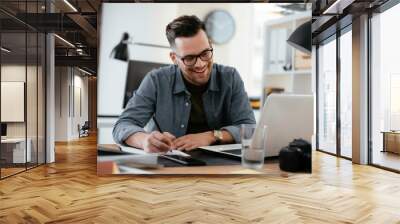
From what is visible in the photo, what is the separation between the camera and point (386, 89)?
18.9 feet

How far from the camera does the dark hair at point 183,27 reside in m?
4.60

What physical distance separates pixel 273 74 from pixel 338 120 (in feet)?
11.3

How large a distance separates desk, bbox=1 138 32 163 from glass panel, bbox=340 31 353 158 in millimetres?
5458

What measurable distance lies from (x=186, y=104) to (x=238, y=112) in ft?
2.11

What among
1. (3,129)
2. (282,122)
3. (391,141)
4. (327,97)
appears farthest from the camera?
(327,97)

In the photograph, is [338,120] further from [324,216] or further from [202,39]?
[324,216]

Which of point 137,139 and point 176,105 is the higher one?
point 176,105

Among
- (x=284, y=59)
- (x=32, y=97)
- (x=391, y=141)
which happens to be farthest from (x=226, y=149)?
(x=32, y=97)

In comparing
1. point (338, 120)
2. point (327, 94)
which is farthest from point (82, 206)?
point (327, 94)

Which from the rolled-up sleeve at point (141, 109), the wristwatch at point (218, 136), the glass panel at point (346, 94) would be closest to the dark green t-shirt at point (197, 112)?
the wristwatch at point (218, 136)

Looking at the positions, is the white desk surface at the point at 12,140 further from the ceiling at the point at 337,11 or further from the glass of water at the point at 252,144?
the ceiling at the point at 337,11

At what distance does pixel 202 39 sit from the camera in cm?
460

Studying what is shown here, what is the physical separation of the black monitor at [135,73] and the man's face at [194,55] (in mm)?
261

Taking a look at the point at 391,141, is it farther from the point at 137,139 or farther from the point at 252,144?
the point at 137,139
